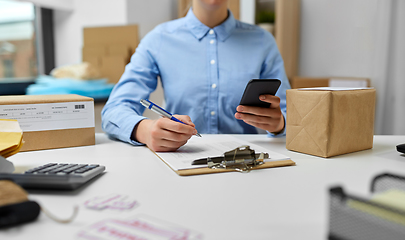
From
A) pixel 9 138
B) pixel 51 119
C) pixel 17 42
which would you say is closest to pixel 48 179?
pixel 9 138

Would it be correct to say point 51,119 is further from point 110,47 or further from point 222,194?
point 110,47

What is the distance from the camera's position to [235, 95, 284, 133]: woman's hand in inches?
30.7

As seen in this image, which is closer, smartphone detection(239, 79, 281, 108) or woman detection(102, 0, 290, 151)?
smartphone detection(239, 79, 281, 108)

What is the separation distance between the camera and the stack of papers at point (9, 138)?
1.96 ft

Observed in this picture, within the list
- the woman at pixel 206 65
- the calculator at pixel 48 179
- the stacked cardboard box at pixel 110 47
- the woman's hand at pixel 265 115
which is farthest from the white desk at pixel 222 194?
the stacked cardboard box at pixel 110 47

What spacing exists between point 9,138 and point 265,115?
565 mm

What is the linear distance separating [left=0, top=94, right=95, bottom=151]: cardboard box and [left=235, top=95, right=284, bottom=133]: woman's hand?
37 centimetres

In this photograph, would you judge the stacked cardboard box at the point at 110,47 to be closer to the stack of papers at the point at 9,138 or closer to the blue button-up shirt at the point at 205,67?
the blue button-up shirt at the point at 205,67

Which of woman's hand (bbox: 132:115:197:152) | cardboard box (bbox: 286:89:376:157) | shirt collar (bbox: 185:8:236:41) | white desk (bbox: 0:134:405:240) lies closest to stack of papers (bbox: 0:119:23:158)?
white desk (bbox: 0:134:405:240)

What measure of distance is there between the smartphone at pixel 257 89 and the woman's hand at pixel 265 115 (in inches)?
0.5

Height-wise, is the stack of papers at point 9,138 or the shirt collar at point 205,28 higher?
the shirt collar at point 205,28

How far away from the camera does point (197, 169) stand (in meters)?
0.57

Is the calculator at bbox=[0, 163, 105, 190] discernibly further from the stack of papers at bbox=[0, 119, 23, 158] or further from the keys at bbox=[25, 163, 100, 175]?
the stack of papers at bbox=[0, 119, 23, 158]

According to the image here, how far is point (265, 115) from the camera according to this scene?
2.72 feet
